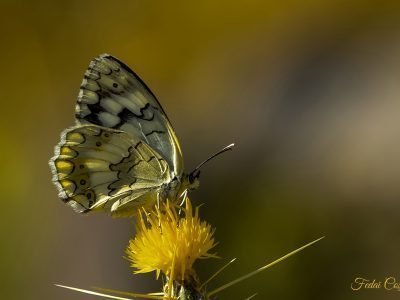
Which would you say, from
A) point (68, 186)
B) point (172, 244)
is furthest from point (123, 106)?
point (172, 244)

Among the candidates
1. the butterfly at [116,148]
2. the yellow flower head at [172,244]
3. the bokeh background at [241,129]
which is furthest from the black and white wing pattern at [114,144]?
the bokeh background at [241,129]

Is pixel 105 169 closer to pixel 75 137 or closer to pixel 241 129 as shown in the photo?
pixel 75 137

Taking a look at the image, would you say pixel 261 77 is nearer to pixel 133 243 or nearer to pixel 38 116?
pixel 38 116

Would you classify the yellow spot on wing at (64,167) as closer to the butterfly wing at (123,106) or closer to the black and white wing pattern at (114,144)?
the black and white wing pattern at (114,144)

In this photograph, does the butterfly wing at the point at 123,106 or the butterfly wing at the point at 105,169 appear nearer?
the butterfly wing at the point at 105,169

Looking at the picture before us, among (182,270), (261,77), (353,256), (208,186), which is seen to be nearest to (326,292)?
(353,256)
